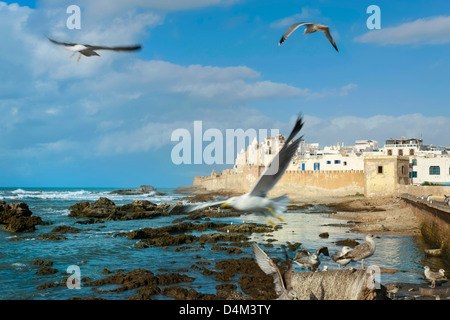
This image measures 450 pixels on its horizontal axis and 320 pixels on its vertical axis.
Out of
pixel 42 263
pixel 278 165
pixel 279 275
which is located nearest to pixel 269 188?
pixel 278 165

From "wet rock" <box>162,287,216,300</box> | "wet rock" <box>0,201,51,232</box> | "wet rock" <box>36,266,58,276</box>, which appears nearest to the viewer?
"wet rock" <box>162,287,216,300</box>

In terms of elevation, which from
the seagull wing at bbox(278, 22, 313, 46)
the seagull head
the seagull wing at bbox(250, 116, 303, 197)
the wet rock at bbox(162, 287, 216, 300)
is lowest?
the wet rock at bbox(162, 287, 216, 300)

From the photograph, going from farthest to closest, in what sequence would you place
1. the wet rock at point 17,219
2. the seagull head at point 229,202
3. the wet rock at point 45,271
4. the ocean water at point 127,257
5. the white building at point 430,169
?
the white building at point 430,169
the wet rock at point 17,219
the wet rock at point 45,271
the ocean water at point 127,257
the seagull head at point 229,202

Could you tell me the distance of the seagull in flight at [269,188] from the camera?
6.38 m

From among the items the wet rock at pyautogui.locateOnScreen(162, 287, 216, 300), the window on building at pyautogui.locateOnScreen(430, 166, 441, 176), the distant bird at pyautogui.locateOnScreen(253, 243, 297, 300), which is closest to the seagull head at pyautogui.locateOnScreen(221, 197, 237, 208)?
the distant bird at pyautogui.locateOnScreen(253, 243, 297, 300)

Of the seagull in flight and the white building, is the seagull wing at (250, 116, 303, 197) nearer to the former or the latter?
the seagull in flight

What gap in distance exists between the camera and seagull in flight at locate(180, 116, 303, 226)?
251 inches

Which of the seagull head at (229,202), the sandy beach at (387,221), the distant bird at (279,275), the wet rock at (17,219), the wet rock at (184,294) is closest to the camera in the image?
the distant bird at (279,275)

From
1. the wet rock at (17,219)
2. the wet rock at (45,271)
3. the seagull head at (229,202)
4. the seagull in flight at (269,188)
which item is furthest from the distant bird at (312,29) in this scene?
the wet rock at (17,219)

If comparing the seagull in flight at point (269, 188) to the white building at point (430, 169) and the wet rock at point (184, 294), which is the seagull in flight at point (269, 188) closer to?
the wet rock at point (184, 294)

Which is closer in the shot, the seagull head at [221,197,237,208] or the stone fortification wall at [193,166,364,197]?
the seagull head at [221,197,237,208]

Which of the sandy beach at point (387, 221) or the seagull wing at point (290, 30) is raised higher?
the seagull wing at point (290, 30)
